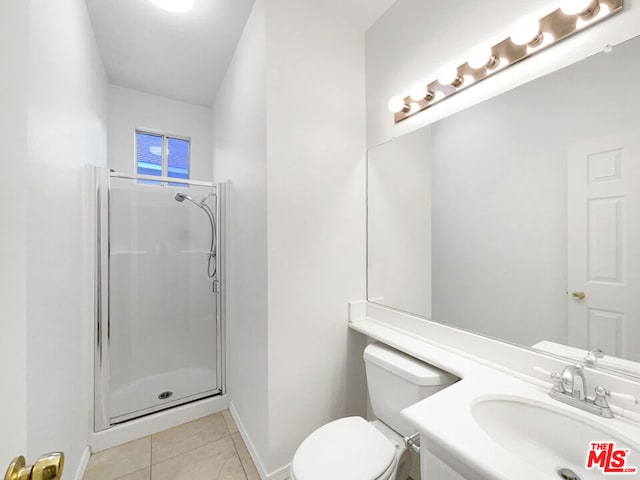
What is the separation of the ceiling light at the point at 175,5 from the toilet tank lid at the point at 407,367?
2265 mm

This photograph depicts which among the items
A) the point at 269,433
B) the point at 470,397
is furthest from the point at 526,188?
the point at 269,433

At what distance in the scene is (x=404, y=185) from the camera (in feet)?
5.61

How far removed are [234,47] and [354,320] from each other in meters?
2.15

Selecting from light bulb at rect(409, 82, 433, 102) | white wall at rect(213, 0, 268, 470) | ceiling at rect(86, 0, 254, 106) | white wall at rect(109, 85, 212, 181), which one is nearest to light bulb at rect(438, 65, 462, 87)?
light bulb at rect(409, 82, 433, 102)

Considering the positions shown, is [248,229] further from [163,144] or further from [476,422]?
[163,144]

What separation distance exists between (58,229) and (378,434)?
172 centimetres

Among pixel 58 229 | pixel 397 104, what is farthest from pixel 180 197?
pixel 397 104

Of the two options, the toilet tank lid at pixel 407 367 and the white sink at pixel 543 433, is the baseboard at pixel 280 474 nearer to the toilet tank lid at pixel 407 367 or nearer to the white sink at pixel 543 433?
the toilet tank lid at pixel 407 367

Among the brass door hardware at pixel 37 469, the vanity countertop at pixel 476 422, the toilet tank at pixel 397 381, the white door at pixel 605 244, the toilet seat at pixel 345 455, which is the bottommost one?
the toilet seat at pixel 345 455

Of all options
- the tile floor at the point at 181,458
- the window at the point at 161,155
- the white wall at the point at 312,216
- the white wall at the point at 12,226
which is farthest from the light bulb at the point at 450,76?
the window at the point at 161,155

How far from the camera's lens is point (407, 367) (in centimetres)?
130

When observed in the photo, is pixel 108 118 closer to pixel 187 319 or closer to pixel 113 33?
pixel 113 33

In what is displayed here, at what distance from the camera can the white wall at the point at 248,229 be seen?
1538 millimetres

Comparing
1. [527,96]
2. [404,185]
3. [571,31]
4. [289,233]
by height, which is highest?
[571,31]
